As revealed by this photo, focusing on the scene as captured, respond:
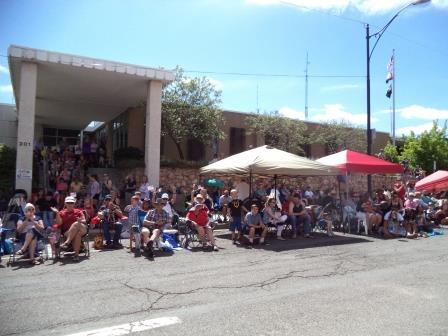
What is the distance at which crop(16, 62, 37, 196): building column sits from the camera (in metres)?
12.8

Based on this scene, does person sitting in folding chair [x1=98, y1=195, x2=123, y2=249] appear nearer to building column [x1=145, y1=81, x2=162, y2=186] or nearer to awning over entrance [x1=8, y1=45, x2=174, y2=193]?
awning over entrance [x1=8, y1=45, x2=174, y2=193]

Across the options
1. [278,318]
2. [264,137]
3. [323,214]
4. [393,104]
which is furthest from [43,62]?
[393,104]

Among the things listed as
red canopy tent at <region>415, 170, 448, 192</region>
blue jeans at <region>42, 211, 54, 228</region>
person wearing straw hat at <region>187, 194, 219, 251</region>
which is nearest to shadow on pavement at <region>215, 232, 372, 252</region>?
person wearing straw hat at <region>187, 194, 219, 251</region>

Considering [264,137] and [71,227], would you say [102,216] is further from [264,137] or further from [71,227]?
[264,137]

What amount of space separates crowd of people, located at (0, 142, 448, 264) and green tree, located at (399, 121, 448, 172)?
45.1ft

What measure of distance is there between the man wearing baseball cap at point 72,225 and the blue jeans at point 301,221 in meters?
5.84

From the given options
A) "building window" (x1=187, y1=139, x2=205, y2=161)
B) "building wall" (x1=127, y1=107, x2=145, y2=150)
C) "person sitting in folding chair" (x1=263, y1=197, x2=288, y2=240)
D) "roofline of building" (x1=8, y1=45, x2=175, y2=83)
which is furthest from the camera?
"building window" (x1=187, y1=139, x2=205, y2=161)

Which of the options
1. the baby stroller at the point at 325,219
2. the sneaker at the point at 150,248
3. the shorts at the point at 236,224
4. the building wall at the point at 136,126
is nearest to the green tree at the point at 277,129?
the building wall at the point at 136,126

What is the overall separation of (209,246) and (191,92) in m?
13.4

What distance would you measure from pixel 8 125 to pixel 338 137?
23.3 meters

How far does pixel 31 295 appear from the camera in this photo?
5.88 metres

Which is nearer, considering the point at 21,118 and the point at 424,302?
the point at 424,302

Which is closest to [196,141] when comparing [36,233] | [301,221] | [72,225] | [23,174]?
[23,174]

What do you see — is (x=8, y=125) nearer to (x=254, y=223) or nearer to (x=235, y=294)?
(x=254, y=223)
